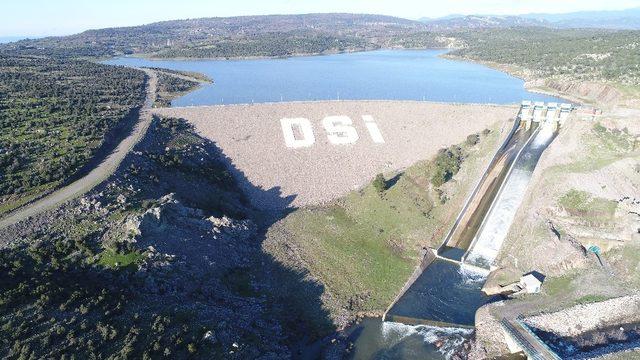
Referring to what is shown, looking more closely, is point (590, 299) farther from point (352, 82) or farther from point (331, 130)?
point (352, 82)

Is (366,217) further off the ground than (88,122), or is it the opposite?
(88,122)

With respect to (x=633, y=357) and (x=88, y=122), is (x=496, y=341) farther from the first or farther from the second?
(x=88, y=122)

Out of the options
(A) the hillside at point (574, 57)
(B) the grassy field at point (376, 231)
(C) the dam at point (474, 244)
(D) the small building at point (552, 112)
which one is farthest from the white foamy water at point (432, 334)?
(A) the hillside at point (574, 57)

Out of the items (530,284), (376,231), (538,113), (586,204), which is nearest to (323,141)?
(376,231)

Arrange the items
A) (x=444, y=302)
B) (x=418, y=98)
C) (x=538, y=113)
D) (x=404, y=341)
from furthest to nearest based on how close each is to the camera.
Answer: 1. (x=418, y=98)
2. (x=538, y=113)
3. (x=444, y=302)
4. (x=404, y=341)

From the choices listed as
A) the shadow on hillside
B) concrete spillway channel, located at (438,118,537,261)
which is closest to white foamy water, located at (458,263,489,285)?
concrete spillway channel, located at (438,118,537,261)

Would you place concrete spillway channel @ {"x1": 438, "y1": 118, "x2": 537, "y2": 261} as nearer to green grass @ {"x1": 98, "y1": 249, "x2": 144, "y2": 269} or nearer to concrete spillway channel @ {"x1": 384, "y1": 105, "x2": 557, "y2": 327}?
concrete spillway channel @ {"x1": 384, "y1": 105, "x2": 557, "y2": 327}

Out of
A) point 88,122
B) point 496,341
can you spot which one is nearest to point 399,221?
point 496,341
